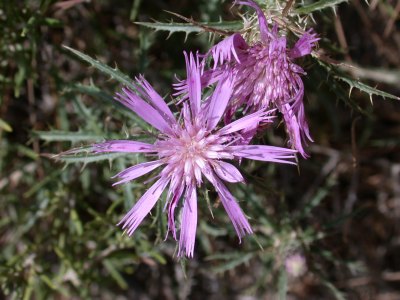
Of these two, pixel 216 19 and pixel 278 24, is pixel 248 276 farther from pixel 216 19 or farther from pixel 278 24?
pixel 278 24

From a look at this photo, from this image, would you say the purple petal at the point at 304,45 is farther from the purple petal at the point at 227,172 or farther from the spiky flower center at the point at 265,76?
the purple petal at the point at 227,172

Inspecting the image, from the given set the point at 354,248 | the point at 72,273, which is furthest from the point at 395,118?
the point at 72,273

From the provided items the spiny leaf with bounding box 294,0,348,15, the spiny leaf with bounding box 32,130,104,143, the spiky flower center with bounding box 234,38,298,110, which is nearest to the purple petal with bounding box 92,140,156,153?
the spiky flower center with bounding box 234,38,298,110

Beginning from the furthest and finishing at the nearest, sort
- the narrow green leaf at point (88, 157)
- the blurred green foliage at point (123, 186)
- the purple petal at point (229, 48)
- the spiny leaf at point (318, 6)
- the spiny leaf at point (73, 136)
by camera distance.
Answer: the blurred green foliage at point (123, 186)
the spiny leaf at point (73, 136)
the narrow green leaf at point (88, 157)
the spiny leaf at point (318, 6)
the purple petal at point (229, 48)

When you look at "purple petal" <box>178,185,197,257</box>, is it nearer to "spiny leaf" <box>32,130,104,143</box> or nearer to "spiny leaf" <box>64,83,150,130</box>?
"spiny leaf" <box>64,83,150,130</box>

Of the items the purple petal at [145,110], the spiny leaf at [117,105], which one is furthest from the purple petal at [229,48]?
the spiny leaf at [117,105]

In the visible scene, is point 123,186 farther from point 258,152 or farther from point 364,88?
point 364,88
